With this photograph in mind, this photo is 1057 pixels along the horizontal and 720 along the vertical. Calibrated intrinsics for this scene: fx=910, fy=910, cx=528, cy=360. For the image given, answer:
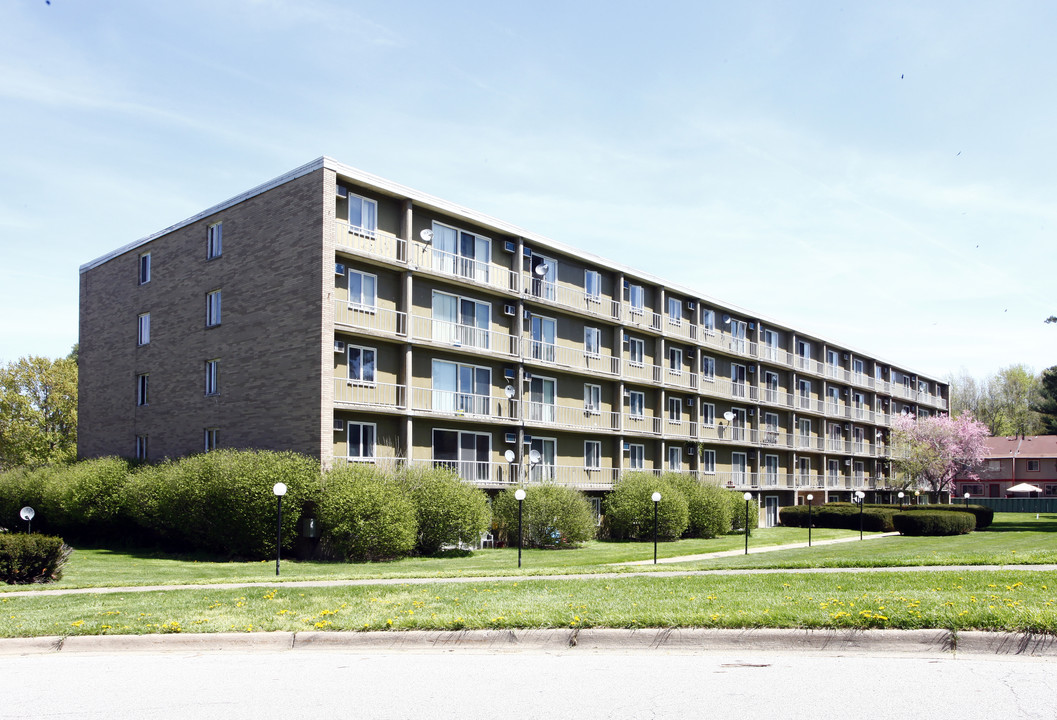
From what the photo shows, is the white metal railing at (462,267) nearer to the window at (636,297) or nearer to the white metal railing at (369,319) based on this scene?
the white metal railing at (369,319)

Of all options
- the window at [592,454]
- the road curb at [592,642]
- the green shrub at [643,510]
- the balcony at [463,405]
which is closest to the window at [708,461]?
the window at [592,454]

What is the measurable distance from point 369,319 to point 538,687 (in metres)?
21.9

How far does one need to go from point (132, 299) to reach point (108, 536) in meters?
9.91

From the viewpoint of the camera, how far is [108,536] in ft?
100

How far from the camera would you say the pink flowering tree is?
69.4 metres

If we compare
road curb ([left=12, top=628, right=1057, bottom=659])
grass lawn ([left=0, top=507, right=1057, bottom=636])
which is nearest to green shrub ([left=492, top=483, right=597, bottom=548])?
grass lawn ([left=0, top=507, right=1057, bottom=636])

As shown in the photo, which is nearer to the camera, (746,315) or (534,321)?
(534,321)

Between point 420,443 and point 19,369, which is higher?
point 19,369

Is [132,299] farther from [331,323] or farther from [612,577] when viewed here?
[612,577]

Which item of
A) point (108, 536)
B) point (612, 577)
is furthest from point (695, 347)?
point (612, 577)

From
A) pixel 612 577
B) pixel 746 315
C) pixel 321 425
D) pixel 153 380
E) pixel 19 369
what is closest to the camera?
pixel 612 577

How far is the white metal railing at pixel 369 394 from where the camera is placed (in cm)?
2731

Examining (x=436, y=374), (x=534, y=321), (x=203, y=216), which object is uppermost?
(x=203, y=216)

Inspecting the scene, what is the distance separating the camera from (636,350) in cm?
4206
